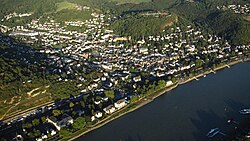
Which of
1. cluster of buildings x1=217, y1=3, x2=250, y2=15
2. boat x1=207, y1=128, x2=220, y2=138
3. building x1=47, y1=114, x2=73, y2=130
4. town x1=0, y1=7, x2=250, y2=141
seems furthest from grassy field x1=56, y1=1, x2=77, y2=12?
boat x1=207, y1=128, x2=220, y2=138

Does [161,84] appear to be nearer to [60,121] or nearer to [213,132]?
[213,132]

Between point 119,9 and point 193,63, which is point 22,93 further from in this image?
point 119,9

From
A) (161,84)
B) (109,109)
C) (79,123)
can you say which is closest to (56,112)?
(79,123)

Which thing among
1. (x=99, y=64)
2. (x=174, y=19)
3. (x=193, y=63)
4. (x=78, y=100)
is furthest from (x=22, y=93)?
(x=174, y=19)

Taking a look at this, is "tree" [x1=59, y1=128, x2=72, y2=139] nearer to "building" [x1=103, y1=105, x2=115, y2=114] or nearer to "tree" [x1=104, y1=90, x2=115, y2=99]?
"building" [x1=103, y1=105, x2=115, y2=114]

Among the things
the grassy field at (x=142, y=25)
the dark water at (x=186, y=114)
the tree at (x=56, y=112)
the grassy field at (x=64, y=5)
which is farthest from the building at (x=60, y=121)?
the grassy field at (x=64, y=5)
